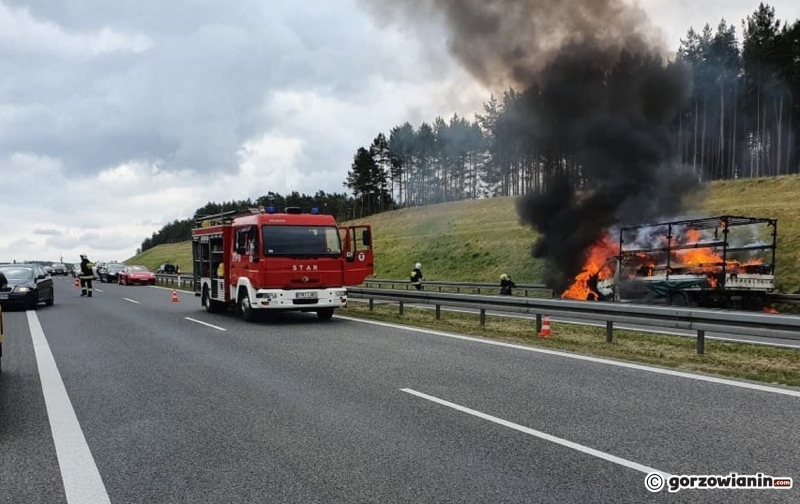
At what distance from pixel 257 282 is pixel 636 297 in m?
12.2

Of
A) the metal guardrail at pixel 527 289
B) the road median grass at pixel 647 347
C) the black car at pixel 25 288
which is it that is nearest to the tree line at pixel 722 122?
the metal guardrail at pixel 527 289

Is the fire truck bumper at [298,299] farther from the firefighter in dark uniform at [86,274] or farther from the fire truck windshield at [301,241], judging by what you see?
the firefighter in dark uniform at [86,274]

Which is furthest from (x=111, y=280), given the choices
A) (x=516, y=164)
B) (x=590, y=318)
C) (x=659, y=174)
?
(x=590, y=318)

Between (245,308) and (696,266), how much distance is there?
12896mm

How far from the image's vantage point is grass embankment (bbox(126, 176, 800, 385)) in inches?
360

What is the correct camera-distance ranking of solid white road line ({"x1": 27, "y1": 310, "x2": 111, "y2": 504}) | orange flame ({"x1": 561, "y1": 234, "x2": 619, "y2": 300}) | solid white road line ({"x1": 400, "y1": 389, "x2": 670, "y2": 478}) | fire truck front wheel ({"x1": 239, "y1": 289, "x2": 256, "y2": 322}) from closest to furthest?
solid white road line ({"x1": 27, "y1": 310, "x2": 111, "y2": 504})
solid white road line ({"x1": 400, "y1": 389, "x2": 670, "y2": 478})
fire truck front wheel ({"x1": 239, "y1": 289, "x2": 256, "y2": 322})
orange flame ({"x1": 561, "y1": 234, "x2": 619, "y2": 300})

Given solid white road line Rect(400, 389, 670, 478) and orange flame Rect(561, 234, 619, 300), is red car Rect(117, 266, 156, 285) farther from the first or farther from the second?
solid white road line Rect(400, 389, 670, 478)

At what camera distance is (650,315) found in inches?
392

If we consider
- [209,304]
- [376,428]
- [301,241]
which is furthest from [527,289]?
[376,428]

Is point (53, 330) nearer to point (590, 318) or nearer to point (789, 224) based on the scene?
point (590, 318)

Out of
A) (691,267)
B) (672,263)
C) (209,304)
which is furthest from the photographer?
(672,263)

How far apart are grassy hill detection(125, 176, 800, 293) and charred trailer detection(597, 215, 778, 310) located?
413 centimetres

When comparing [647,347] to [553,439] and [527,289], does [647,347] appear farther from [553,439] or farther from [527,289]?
[527,289]

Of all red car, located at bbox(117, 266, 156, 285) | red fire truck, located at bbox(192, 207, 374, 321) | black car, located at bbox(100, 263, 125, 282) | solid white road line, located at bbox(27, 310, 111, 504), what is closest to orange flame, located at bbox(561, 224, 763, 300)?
red fire truck, located at bbox(192, 207, 374, 321)
